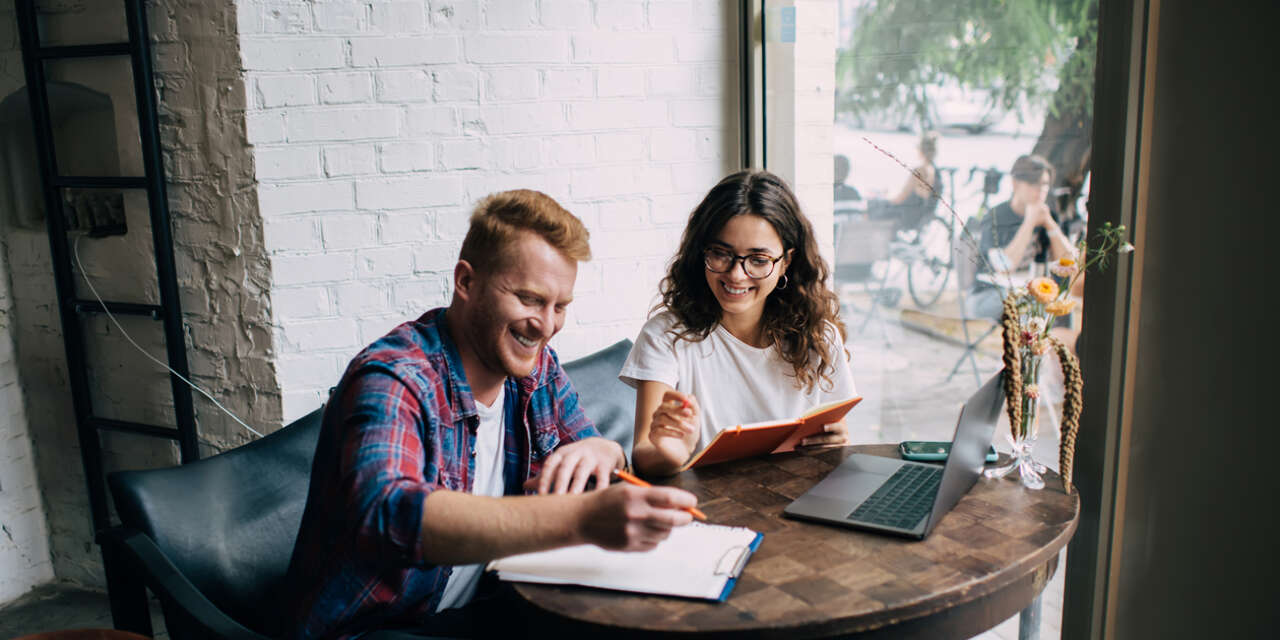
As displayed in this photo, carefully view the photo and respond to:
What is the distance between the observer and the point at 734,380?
210 centimetres

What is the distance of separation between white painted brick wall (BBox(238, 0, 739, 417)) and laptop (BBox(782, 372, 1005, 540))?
1.25 meters

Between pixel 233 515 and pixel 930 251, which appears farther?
pixel 930 251

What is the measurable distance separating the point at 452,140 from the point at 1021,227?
1483 mm

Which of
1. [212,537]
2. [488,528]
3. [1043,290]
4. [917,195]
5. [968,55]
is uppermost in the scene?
[968,55]

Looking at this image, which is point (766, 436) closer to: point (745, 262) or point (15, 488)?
point (745, 262)

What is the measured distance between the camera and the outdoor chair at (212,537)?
1.54 metres

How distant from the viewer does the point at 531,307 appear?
150 cm

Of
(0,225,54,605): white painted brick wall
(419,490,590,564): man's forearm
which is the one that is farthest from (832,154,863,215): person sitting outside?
(0,225,54,605): white painted brick wall

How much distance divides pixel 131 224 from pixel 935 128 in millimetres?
2276

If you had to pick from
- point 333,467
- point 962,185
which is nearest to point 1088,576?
point 962,185

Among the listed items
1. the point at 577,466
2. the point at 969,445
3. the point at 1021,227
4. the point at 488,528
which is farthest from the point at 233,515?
the point at 1021,227

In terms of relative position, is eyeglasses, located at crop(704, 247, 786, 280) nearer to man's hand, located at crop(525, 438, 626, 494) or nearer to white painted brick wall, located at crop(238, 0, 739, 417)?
man's hand, located at crop(525, 438, 626, 494)

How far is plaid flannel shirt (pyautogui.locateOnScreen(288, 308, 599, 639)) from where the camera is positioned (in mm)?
1209

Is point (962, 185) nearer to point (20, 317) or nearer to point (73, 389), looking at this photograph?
point (73, 389)
